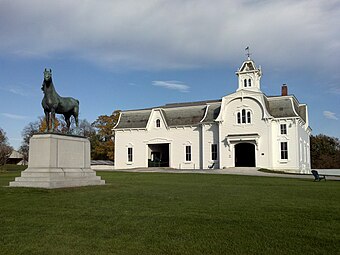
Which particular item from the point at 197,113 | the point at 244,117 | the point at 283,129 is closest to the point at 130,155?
the point at 197,113

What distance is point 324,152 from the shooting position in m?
67.2

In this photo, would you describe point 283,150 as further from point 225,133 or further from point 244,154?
point 225,133

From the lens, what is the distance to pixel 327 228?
7.60 metres

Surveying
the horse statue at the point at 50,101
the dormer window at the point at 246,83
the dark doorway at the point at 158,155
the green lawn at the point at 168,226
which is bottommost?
the green lawn at the point at 168,226

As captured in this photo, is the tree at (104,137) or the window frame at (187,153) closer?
the window frame at (187,153)

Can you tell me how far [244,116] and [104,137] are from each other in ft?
105

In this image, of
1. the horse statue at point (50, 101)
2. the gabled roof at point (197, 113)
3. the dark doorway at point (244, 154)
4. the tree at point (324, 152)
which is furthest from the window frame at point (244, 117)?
the horse statue at point (50, 101)

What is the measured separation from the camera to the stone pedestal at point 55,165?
15.7 metres

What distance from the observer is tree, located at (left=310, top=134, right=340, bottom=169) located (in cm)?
6191

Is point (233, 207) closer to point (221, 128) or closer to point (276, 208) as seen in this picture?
point (276, 208)

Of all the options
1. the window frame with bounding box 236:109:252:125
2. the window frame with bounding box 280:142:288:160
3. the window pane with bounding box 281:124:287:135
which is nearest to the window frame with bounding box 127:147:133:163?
the window frame with bounding box 236:109:252:125

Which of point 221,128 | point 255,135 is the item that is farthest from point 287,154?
point 221,128

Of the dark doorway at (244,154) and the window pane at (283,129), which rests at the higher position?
the window pane at (283,129)

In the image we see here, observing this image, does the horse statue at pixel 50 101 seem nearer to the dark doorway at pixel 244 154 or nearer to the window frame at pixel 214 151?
the window frame at pixel 214 151
